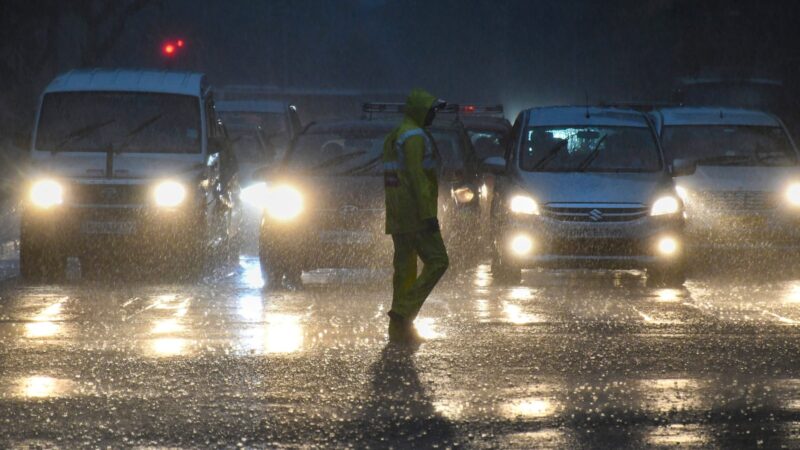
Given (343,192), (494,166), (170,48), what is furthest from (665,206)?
(170,48)

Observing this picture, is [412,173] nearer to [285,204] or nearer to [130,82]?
[285,204]

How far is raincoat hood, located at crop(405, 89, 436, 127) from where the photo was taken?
11.1 meters

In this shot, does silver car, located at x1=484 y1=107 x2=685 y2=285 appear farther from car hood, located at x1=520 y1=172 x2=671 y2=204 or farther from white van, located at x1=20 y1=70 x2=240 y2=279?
white van, located at x1=20 y1=70 x2=240 y2=279

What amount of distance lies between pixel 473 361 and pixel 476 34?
64.4 metres

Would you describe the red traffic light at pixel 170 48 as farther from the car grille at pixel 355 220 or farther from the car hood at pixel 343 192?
the car grille at pixel 355 220

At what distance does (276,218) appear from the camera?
52.8 feet

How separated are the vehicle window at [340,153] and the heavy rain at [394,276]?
4 centimetres

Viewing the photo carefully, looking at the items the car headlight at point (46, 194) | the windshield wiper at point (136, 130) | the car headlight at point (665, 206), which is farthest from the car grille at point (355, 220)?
the car headlight at point (46, 194)

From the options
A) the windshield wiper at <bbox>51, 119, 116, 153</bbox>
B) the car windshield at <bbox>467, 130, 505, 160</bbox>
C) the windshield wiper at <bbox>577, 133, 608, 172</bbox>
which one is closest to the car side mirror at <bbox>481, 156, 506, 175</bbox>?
the windshield wiper at <bbox>577, 133, 608, 172</bbox>

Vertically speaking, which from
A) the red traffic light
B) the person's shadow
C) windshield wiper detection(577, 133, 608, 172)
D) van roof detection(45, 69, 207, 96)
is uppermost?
the red traffic light

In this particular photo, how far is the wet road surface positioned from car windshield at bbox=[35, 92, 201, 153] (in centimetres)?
318

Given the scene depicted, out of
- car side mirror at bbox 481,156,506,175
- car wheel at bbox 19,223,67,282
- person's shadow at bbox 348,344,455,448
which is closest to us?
person's shadow at bbox 348,344,455,448

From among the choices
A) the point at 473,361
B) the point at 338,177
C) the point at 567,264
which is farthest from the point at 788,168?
the point at 473,361

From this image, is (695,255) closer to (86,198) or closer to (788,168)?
(788,168)
